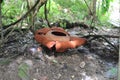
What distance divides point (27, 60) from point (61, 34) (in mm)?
474

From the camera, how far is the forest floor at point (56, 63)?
99.4 inches

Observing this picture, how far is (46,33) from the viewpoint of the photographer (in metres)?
2.88

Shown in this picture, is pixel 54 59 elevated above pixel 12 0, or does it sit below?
below

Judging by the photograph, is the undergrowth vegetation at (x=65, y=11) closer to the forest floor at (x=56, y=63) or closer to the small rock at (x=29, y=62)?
the forest floor at (x=56, y=63)

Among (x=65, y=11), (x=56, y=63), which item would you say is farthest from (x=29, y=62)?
(x=65, y=11)

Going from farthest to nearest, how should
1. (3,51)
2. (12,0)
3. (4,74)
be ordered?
(12,0), (3,51), (4,74)

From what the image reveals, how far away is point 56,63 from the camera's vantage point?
2.68 meters

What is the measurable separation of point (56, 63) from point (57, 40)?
0.22 metres

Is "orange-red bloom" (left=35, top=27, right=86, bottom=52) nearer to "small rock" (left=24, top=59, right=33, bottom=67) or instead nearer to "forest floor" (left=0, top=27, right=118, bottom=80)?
"forest floor" (left=0, top=27, right=118, bottom=80)

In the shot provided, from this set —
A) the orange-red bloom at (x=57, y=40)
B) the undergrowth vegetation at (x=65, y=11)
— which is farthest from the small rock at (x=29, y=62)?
the undergrowth vegetation at (x=65, y=11)

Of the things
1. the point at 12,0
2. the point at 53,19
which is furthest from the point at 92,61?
the point at 12,0

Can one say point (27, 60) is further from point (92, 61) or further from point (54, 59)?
point (92, 61)

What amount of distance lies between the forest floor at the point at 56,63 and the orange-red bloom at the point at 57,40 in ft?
0.31

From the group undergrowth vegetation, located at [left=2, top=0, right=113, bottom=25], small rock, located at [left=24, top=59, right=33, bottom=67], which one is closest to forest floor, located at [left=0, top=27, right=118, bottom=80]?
small rock, located at [left=24, top=59, right=33, bottom=67]
